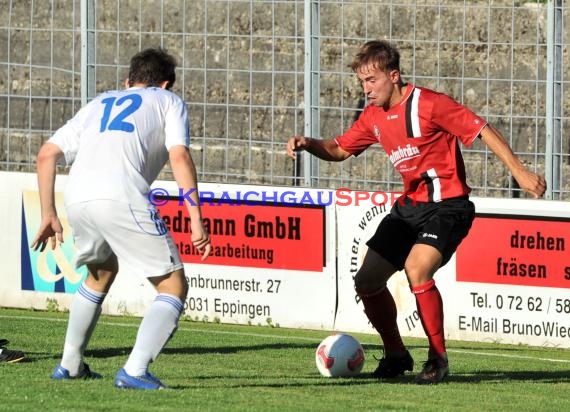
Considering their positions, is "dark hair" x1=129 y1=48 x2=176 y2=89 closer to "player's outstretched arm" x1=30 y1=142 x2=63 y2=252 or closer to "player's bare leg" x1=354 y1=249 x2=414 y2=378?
"player's outstretched arm" x1=30 y1=142 x2=63 y2=252

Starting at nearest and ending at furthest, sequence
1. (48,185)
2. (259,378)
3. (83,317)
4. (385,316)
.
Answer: (48,185) < (83,317) < (259,378) < (385,316)

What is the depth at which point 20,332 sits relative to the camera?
453 inches

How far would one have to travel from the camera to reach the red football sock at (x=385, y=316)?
9.07 m

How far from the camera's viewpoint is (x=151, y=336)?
730 centimetres

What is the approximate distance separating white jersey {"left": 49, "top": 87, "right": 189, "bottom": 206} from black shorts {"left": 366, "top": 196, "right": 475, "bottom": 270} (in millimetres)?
1970

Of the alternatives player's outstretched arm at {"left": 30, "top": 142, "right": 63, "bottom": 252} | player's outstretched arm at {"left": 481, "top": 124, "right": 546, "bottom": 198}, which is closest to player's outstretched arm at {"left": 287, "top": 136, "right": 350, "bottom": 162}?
player's outstretched arm at {"left": 481, "top": 124, "right": 546, "bottom": 198}

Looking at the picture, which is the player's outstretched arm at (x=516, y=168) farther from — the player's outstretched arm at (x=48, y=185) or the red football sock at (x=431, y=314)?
the player's outstretched arm at (x=48, y=185)

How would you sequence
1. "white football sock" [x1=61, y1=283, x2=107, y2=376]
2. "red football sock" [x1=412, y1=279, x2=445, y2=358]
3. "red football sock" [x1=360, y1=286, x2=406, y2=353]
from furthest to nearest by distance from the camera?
"red football sock" [x1=360, y1=286, x2=406, y2=353], "red football sock" [x1=412, y1=279, x2=445, y2=358], "white football sock" [x1=61, y1=283, x2=107, y2=376]

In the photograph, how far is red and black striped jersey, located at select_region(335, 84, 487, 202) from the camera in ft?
28.4

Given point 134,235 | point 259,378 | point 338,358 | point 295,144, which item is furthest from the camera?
point 295,144

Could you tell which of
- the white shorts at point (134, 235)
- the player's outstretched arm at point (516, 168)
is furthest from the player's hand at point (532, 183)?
the white shorts at point (134, 235)

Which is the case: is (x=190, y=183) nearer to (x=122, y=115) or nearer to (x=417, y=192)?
(x=122, y=115)

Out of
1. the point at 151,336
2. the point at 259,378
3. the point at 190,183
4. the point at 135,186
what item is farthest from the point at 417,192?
the point at 151,336

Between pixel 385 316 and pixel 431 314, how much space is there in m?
0.60
